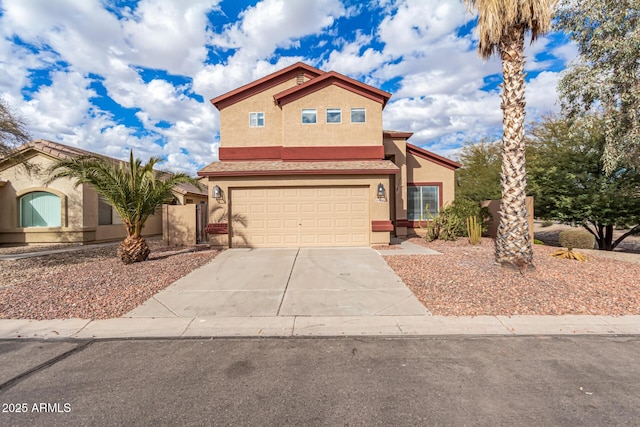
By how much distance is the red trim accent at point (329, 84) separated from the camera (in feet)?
Result: 44.8

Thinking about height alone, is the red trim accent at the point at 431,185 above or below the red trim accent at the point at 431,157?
→ below

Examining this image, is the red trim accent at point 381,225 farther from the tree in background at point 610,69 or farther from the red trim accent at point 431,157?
the tree in background at point 610,69

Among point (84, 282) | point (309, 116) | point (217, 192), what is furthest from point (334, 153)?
point (84, 282)

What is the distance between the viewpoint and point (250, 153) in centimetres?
1448

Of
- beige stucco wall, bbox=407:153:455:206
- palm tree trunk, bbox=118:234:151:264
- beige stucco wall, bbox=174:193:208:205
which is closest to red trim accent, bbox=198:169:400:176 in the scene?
palm tree trunk, bbox=118:234:151:264

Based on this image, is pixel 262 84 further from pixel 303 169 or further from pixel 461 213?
pixel 461 213

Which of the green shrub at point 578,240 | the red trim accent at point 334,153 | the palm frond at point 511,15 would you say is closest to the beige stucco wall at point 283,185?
the red trim accent at point 334,153

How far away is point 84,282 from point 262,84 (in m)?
11.2

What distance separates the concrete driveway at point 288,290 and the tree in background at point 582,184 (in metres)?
10.4

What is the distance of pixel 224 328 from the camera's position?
5102 millimetres

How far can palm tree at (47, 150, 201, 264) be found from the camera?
9.20 m

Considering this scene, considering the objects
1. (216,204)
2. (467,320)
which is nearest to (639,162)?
(467,320)

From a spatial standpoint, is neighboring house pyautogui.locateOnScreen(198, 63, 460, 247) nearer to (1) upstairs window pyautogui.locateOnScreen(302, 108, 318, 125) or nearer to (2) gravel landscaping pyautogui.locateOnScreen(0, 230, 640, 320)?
(1) upstairs window pyautogui.locateOnScreen(302, 108, 318, 125)

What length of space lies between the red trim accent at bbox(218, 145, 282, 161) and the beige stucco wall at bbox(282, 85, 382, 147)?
2.78 ft
